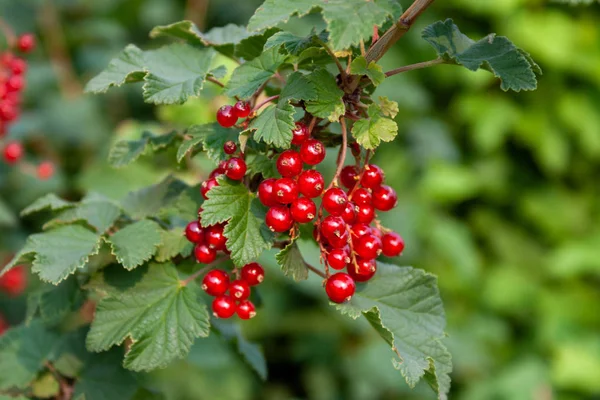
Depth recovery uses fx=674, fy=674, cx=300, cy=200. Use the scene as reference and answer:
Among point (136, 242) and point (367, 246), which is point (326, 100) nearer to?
point (367, 246)

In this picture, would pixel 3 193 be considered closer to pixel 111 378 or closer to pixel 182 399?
pixel 182 399

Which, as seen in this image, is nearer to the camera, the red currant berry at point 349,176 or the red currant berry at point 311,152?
the red currant berry at point 311,152

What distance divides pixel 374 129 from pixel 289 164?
109 mm

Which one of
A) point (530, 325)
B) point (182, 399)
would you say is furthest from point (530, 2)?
point (182, 399)

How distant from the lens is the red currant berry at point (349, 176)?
0.91 m

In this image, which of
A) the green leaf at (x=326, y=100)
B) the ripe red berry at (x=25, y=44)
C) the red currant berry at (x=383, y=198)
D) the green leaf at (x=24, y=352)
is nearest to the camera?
the green leaf at (x=326, y=100)

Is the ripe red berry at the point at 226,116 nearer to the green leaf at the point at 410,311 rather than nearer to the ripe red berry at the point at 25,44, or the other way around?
the green leaf at the point at 410,311

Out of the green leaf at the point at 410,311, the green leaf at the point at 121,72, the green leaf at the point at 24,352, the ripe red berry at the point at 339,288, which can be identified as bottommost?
the green leaf at the point at 24,352

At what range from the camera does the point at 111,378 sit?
995 millimetres

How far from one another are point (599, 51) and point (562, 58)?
0.17 meters

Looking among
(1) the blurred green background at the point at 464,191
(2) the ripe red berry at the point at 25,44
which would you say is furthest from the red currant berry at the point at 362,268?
(1) the blurred green background at the point at 464,191

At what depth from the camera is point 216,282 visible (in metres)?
0.88

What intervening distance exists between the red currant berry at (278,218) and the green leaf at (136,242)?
167 millimetres

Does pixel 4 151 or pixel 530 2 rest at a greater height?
pixel 4 151
